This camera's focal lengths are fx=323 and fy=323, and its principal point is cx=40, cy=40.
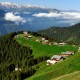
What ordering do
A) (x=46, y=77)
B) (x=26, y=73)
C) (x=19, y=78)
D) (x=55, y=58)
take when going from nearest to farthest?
(x=46, y=77) → (x=19, y=78) → (x=26, y=73) → (x=55, y=58)

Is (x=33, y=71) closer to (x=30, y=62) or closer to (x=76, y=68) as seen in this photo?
(x=76, y=68)

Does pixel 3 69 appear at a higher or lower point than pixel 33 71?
lower

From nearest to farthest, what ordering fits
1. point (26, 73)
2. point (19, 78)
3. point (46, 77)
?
point (46, 77), point (19, 78), point (26, 73)

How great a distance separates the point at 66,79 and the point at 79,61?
113ft

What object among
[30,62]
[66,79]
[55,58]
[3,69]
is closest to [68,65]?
[66,79]

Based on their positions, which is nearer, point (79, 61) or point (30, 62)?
point (79, 61)

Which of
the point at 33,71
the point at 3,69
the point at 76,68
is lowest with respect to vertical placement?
the point at 3,69

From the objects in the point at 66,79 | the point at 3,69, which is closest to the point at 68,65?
the point at 66,79

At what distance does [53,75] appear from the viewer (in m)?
104

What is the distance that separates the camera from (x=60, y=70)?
110 metres

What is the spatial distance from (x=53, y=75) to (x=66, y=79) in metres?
22.4

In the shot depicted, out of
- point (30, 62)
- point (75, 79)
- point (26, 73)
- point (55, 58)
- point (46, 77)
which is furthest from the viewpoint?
point (30, 62)

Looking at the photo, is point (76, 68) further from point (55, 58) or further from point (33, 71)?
point (55, 58)

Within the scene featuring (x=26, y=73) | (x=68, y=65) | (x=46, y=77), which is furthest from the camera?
(x=26, y=73)
